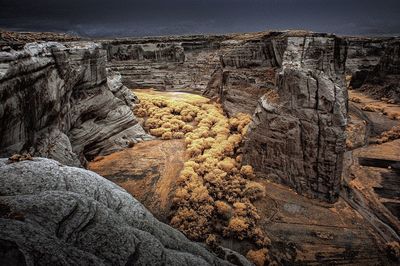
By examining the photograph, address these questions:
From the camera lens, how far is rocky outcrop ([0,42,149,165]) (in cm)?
968

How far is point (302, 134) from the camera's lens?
1378 cm

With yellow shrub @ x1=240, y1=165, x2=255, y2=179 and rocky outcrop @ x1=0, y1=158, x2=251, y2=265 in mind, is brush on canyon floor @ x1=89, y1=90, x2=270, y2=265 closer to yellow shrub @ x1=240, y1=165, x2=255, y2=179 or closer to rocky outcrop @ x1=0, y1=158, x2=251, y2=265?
yellow shrub @ x1=240, y1=165, x2=255, y2=179

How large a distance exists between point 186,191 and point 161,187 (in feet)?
5.52

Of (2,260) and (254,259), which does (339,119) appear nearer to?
(254,259)

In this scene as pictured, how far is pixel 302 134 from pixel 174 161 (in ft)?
26.6

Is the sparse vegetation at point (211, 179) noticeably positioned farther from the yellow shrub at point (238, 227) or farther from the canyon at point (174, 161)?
the canyon at point (174, 161)

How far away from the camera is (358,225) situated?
12.1 metres

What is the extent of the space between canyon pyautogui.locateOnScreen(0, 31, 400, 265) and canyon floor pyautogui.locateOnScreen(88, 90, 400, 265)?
63mm

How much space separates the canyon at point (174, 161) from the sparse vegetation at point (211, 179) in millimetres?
511

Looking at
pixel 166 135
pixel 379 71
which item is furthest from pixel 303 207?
pixel 379 71

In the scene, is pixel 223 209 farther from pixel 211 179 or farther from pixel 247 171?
pixel 247 171

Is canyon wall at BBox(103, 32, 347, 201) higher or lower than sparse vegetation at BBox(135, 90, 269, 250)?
higher

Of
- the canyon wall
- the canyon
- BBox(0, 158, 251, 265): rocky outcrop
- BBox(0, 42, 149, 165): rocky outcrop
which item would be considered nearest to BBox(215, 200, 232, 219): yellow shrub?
the canyon

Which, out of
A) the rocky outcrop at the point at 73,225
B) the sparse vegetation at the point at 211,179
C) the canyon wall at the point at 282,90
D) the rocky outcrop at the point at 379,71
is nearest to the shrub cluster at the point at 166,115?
the sparse vegetation at the point at 211,179
